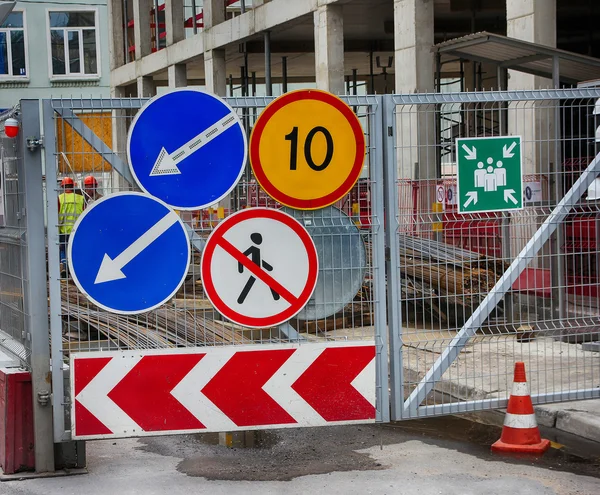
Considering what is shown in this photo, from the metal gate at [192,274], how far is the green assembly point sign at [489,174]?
56cm

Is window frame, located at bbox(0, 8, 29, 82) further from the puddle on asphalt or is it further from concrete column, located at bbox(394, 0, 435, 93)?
the puddle on asphalt

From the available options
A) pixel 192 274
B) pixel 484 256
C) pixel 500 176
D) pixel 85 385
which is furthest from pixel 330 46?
pixel 85 385

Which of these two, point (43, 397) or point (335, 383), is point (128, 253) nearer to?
point (43, 397)

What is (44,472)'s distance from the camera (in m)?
6.22

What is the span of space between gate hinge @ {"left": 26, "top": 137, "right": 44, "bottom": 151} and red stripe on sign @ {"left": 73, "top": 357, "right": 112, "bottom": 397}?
4.26ft

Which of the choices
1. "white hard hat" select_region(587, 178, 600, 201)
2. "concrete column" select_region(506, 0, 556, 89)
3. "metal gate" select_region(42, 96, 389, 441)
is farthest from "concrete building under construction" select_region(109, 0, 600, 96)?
"metal gate" select_region(42, 96, 389, 441)

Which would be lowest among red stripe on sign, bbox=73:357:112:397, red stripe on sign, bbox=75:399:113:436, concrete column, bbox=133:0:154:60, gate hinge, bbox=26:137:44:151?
red stripe on sign, bbox=75:399:113:436

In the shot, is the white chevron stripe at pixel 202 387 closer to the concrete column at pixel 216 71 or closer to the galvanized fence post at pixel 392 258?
the galvanized fence post at pixel 392 258

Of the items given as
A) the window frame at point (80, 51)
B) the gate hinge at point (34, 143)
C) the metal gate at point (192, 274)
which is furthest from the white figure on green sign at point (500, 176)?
the window frame at point (80, 51)

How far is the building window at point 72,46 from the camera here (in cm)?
3728

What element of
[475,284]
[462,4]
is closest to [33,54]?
[462,4]

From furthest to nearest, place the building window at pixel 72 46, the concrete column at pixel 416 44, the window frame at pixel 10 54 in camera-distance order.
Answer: the building window at pixel 72 46, the window frame at pixel 10 54, the concrete column at pixel 416 44

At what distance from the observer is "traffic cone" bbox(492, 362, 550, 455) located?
680 cm

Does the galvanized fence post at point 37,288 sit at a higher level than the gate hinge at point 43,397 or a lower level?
higher
